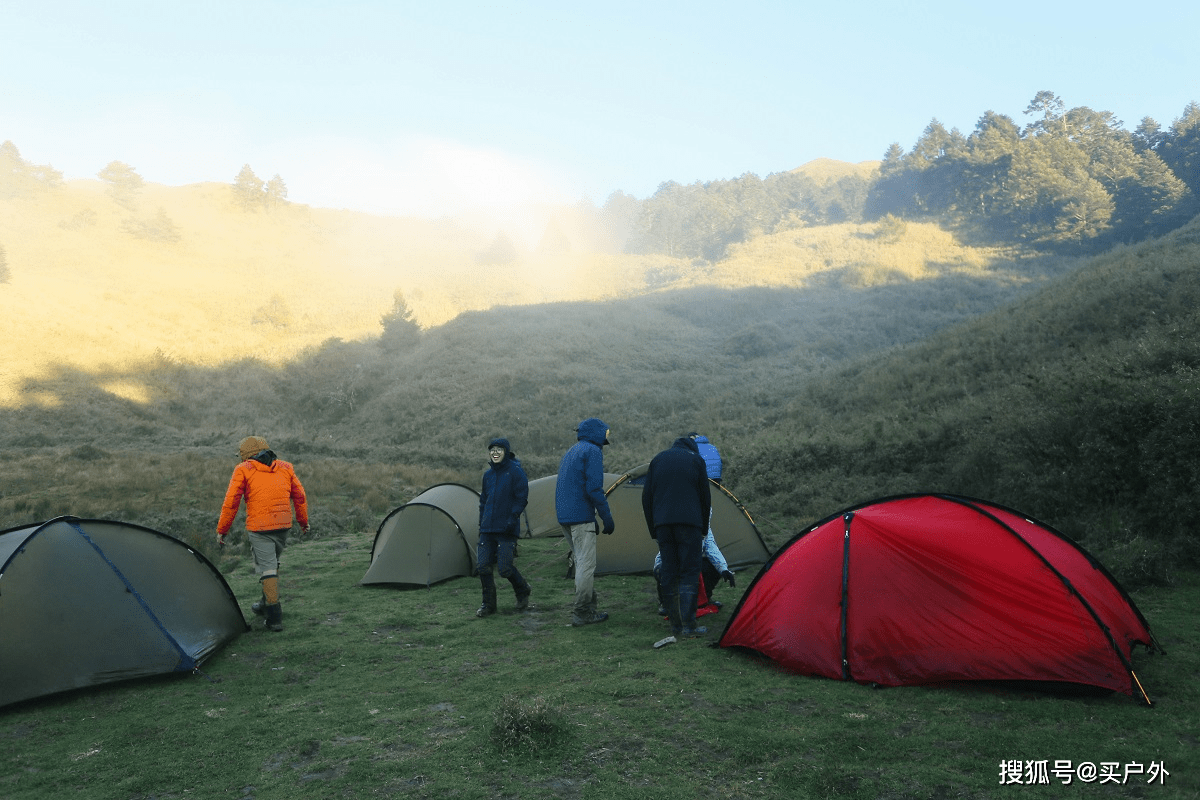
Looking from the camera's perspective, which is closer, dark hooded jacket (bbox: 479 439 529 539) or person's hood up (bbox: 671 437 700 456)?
person's hood up (bbox: 671 437 700 456)

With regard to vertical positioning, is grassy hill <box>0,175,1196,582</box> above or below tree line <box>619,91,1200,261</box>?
below

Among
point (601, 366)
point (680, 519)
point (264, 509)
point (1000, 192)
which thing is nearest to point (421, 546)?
point (264, 509)

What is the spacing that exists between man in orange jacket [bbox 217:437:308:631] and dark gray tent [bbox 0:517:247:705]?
86 centimetres

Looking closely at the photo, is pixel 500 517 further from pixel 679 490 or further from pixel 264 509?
pixel 264 509

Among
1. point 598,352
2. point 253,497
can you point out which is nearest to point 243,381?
point 598,352

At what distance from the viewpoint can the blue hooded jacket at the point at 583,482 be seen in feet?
26.5

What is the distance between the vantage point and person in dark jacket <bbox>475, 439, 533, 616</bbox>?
338 inches

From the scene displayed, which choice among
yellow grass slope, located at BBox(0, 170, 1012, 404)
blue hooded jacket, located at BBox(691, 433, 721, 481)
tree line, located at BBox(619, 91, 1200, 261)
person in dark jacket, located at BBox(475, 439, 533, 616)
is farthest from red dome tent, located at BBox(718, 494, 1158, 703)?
tree line, located at BBox(619, 91, 1200, 261)

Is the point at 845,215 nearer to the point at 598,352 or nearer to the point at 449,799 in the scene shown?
the point at 598,352

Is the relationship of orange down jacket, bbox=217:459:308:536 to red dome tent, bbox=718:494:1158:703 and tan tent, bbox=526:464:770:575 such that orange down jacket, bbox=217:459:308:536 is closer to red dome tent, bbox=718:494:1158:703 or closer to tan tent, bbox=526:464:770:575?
tan tent, bbox=526:464:770:575

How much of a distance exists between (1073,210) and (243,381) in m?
66.1

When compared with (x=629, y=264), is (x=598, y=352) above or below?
below

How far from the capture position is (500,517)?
28.2 feet

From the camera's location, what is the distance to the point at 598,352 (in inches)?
1826
